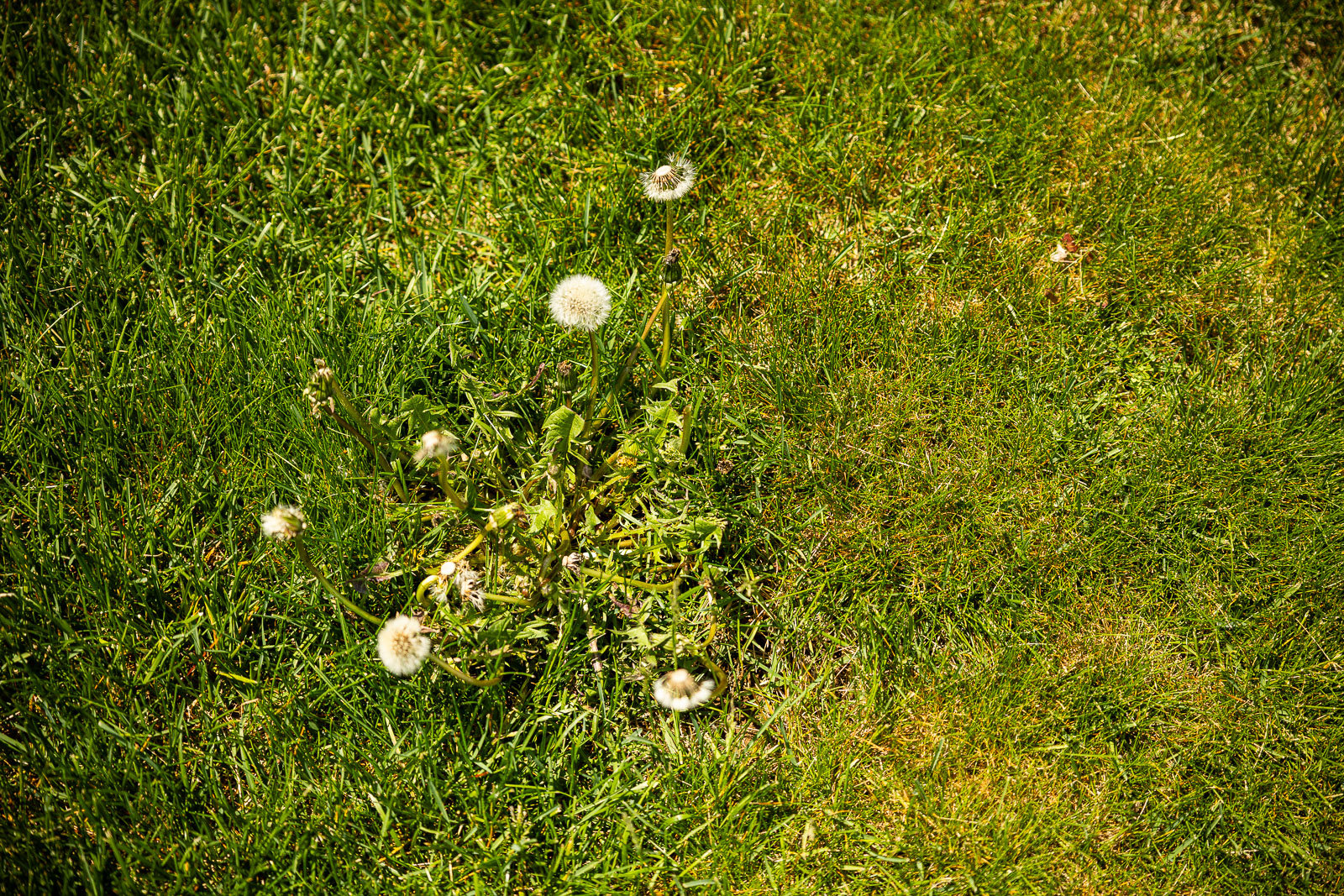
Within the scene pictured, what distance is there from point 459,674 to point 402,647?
189 millimetres

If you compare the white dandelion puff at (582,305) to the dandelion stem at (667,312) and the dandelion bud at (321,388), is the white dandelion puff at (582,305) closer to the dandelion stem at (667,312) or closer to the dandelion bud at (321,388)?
the dandelion stem at (667,312)

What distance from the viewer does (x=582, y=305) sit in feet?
6.93

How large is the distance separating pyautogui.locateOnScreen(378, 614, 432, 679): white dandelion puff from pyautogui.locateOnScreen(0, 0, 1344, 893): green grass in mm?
293

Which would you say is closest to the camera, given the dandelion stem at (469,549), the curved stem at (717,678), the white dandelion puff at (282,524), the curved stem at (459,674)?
the white dandelion puff at (282,524)

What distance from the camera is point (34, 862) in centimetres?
191

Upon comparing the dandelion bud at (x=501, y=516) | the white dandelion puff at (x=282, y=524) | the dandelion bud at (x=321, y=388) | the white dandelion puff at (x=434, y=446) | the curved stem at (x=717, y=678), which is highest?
the dandelion bud at (x=321, y=388)

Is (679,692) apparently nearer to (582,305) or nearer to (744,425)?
(744,425)

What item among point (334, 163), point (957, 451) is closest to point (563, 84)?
point (334, 163)

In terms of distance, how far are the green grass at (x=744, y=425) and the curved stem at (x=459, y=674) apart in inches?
3.4

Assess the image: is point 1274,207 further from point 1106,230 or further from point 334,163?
point 334,163

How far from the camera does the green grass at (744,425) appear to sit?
2.07 metres

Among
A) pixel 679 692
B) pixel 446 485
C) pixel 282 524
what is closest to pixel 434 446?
pixel 446 485

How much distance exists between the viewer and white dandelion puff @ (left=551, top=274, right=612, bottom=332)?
2.11 meters

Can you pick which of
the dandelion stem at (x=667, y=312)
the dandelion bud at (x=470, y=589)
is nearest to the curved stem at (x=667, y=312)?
the dandelion stem at (x=667, y=312)
